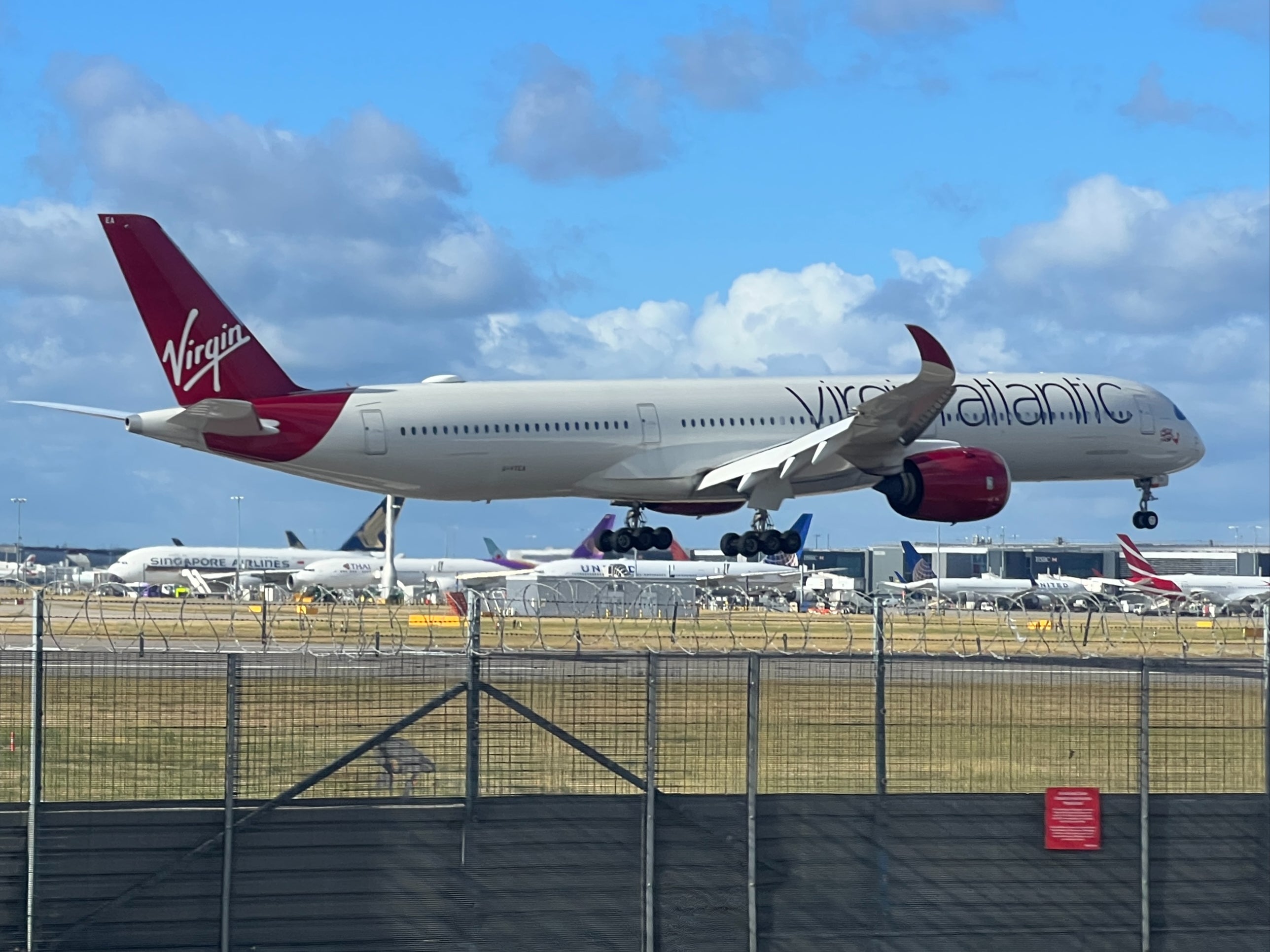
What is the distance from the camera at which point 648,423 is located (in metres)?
43.8

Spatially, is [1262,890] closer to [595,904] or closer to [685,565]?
[595,904]

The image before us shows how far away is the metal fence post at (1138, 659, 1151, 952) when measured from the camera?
46.5 ft

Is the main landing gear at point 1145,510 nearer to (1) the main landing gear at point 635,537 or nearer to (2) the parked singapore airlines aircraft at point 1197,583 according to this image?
(1) the main landing gear at point 635,537

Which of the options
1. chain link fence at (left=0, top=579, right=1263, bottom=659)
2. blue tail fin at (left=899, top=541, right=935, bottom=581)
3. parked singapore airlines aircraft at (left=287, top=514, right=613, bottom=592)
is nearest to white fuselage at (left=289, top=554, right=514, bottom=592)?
parked singapore airlines aircraft at (left=287, top=514, right=613, bottom=592)

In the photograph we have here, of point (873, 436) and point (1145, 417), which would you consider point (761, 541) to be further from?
point (1145, 417)

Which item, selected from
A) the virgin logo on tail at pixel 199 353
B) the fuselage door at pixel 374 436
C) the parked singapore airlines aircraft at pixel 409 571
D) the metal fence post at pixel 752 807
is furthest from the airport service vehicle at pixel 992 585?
the metal fence post at pixel 752 807

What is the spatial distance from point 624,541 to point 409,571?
67.4 m

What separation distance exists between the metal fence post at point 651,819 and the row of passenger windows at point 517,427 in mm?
28191

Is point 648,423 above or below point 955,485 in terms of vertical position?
above

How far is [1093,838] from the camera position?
46.5 ft

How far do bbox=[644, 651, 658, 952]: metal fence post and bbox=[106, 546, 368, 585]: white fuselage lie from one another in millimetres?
101517

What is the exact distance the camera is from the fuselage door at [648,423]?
4372 centimetres

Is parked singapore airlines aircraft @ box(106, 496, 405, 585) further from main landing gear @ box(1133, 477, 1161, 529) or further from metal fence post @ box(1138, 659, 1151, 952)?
metal fence post @ box(1138, 659, 1151, 952)

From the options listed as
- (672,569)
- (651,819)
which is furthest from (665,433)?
(672,569)
